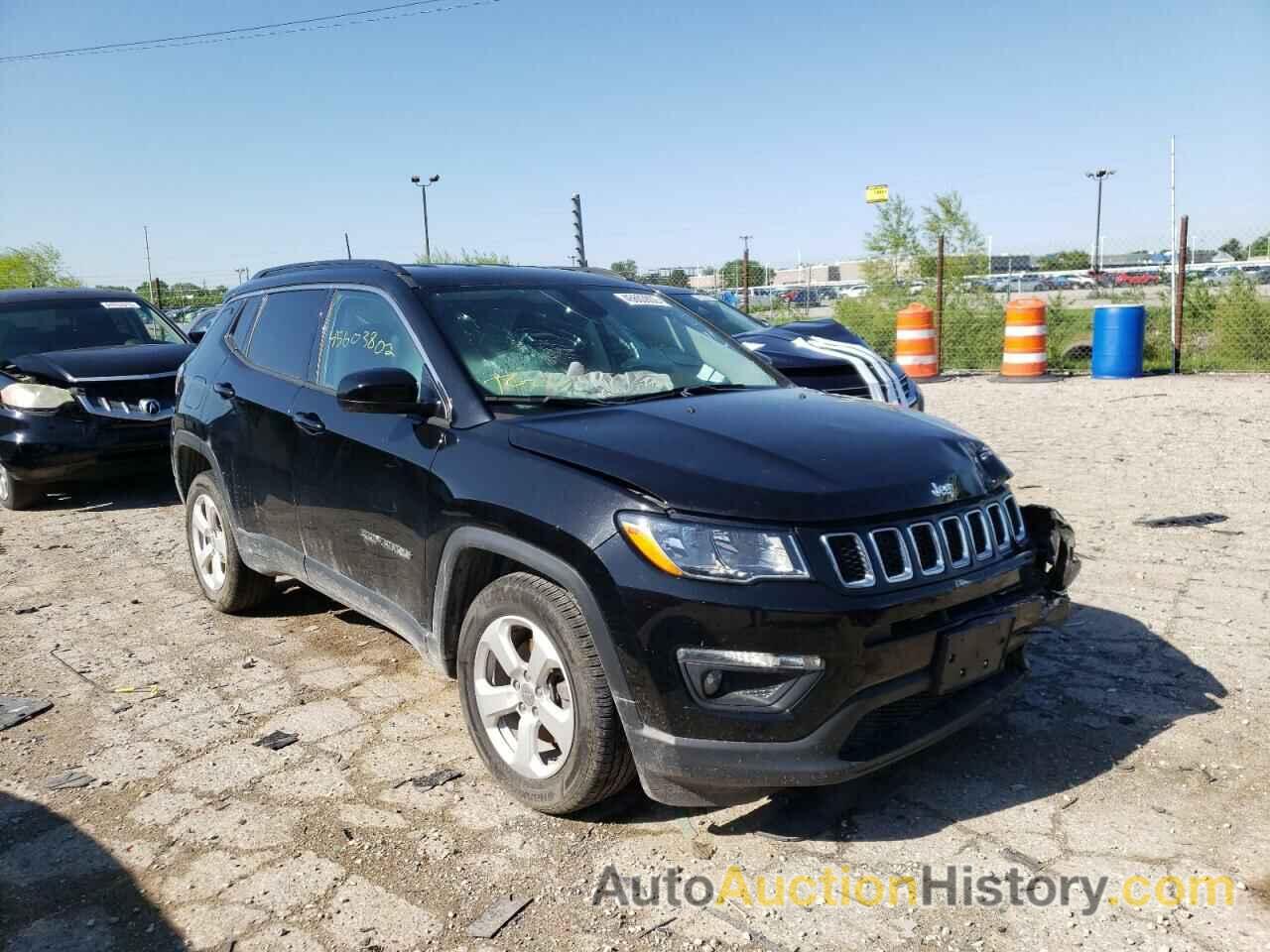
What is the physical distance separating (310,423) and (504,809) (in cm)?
178

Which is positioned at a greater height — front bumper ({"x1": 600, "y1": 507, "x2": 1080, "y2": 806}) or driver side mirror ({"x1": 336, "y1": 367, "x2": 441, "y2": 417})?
driver side mirror ({"x1": 336, "y1": 367, "x2": 441, "y2": 417})

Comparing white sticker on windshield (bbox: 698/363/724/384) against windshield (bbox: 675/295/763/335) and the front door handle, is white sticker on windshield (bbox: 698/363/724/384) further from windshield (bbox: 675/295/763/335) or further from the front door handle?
windshield (bbox: 675/295/763/335)

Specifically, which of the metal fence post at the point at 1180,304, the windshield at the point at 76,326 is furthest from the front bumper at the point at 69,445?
the metal fence post at the point at 1180,304

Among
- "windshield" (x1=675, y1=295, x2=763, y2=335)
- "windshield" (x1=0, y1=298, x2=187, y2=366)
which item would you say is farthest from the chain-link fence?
"windshield" (x1=0, y1=298, x2=187, y2=366)

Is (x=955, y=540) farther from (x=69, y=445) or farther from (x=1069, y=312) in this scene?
(x=1069, y=312)

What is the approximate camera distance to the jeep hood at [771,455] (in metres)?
2.73

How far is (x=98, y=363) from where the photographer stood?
322 inches

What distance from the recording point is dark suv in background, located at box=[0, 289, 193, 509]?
788 centimetres

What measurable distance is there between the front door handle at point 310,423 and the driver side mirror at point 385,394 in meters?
0.59

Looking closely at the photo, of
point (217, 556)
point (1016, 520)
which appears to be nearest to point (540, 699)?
point (1016, 520)

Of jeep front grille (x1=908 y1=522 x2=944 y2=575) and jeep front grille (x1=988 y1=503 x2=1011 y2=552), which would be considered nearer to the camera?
jeep front grille (x1=908 y1=522 x2=944 y2=575)

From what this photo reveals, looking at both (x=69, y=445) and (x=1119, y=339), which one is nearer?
(x=69, y=445)

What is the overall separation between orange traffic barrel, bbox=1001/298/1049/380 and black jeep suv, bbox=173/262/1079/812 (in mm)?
11750

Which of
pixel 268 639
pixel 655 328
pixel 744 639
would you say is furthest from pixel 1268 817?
pixel 268 639
